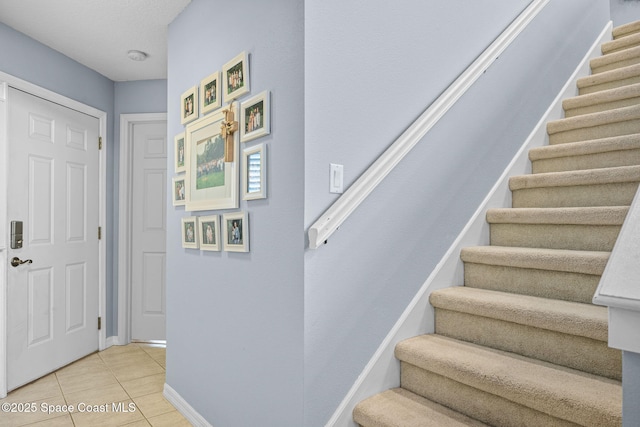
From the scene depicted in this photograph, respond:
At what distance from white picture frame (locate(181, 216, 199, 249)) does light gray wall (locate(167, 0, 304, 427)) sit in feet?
0.17

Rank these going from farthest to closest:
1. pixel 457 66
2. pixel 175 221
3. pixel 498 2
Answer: pixel 175 221 → pixel 498 2 → pixel 457 66

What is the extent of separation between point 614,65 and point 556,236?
163 centimetres

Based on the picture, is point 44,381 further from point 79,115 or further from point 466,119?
point 466,119

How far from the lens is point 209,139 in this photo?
2.20 metres

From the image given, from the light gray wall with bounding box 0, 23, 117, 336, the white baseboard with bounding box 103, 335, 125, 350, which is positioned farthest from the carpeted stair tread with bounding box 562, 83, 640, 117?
the white baseboard with bounding box 103, 335, 125, 350

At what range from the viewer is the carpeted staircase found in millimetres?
1360

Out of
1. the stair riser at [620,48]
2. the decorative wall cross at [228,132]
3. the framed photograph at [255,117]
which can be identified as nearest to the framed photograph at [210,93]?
the decorative wall cross at [228,132]

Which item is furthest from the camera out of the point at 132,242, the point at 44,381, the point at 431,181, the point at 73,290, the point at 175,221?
the point at 132,242

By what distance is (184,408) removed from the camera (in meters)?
2.40

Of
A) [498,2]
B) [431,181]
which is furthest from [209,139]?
[498,2]

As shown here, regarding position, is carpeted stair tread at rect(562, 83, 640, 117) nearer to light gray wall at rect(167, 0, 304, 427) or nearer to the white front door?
light gray wall at rect(167, 0, 304, 427)

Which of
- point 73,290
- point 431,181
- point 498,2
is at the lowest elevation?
point 73,290

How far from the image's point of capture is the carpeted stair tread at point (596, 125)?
85.2 inches

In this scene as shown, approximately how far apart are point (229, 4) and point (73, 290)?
2.68m
